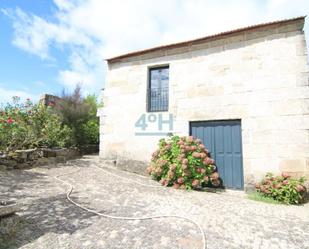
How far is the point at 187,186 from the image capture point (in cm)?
604

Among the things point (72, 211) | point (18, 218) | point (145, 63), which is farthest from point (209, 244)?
point (145, 63)

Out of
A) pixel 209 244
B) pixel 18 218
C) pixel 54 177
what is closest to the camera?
pixel 209 244

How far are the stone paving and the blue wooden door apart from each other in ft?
1.96

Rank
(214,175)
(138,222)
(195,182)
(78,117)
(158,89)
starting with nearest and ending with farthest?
1. (138,222)
2. (195,182)
3. (214,175)
4. (158,89)
5. (78,117)

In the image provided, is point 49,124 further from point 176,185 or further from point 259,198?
point 259,198

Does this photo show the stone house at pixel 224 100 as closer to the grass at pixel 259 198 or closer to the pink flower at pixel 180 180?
the grass at pixel 259 198

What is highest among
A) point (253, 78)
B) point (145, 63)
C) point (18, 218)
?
point (145, 63)

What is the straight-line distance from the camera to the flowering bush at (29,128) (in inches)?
271

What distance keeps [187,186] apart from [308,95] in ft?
13.1

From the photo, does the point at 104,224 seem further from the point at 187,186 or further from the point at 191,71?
the point at 191,71

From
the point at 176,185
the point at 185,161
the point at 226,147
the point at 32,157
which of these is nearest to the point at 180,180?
the point at 176,185

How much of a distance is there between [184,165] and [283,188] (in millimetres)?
2463

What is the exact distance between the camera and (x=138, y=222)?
3463mm

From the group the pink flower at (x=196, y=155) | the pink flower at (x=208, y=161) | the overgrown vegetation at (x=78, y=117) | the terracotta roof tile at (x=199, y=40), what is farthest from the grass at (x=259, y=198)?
the overgrown vegetation at (x=78, y=117)
